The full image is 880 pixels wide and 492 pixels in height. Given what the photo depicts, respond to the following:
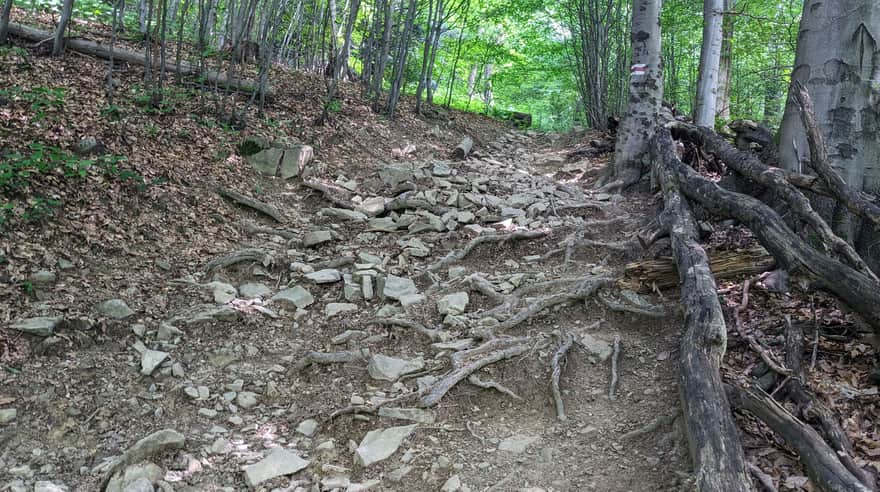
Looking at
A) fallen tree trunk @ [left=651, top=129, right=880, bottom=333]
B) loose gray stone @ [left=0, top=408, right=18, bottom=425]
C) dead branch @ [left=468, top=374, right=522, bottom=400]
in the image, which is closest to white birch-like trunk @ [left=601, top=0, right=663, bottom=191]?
fallen tree trunk @ [left=651, top=129, right=880, bottom=333]

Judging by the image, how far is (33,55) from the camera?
7625mm

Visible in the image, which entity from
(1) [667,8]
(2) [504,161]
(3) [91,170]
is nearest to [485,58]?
(1) [667,8]

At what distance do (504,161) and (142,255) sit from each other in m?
6.56

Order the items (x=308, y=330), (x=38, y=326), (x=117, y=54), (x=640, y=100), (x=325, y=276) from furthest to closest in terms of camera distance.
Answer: (x=117, y=54), (x=640, y=100), (x=325, y=276), (x=308, y=330), (x=38, y=326)

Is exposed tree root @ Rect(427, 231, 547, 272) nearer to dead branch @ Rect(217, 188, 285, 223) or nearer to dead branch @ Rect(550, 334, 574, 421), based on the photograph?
dead branch @ Rect(550, 334, 574, 421)

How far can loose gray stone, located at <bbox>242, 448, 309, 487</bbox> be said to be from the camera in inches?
125

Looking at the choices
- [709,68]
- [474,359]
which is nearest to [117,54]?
[474,359]

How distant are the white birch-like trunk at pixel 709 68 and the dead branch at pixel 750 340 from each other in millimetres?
7042

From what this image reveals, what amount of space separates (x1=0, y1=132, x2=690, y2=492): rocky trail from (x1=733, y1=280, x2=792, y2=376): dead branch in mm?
469

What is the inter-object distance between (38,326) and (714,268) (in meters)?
4.90

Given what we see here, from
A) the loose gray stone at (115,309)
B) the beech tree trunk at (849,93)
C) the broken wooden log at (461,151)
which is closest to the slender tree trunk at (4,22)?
the loose gray stone at (115,309)

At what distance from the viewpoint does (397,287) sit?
5.22 metres

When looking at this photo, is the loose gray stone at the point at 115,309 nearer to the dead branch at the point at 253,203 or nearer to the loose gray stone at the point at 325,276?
the loose gray stone at the point at 325,276

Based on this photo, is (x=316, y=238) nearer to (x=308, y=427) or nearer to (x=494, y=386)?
(x=308, y=427)
